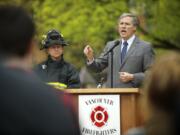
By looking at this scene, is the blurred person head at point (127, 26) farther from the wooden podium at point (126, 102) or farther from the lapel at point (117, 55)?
the wooden podium at point (126, 102)

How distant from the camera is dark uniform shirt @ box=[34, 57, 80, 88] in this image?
957cm

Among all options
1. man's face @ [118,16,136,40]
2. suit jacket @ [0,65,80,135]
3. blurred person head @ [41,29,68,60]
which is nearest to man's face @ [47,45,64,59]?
blurred person head @ [41,29,68,60]

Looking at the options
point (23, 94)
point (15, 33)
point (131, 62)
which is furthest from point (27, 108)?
point (131, 62)

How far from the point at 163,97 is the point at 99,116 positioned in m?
6.00

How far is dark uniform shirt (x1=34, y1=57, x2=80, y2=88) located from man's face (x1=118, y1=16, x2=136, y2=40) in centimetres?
92

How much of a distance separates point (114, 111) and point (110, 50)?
1.11 meters

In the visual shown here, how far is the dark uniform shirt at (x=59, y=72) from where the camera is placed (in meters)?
9.57

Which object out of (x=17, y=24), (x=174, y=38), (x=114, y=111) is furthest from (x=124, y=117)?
(x=174, y=38)

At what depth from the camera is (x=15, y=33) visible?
350 centimetres

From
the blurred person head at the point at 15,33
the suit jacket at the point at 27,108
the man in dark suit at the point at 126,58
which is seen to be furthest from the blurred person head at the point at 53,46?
the suit jacket at the point at 27,108

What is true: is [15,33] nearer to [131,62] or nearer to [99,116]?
[99,116]

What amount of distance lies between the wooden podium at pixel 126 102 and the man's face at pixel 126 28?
3.94 feet

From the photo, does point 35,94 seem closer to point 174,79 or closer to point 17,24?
point 17,24

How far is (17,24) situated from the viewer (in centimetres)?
352
